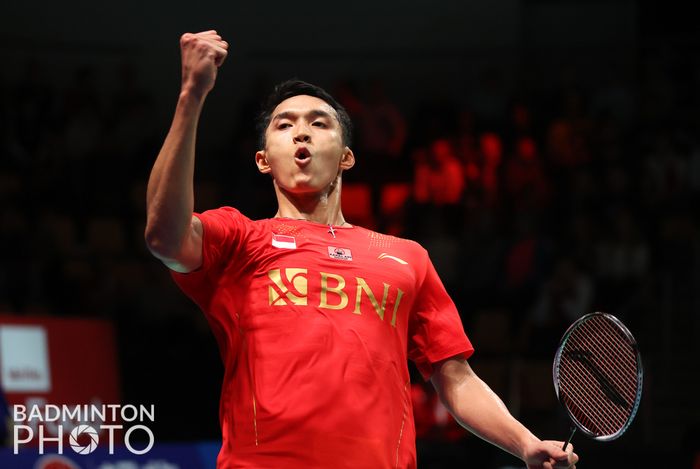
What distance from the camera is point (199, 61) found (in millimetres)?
3256

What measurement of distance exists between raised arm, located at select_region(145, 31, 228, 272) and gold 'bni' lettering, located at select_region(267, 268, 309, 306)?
1.34 feet

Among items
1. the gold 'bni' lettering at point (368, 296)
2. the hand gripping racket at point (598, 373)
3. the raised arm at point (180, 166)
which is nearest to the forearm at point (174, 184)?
the raised arm at point (180, 166)

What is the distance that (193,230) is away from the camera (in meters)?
3.38

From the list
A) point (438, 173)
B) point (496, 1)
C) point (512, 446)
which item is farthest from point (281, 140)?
point (496, 1)

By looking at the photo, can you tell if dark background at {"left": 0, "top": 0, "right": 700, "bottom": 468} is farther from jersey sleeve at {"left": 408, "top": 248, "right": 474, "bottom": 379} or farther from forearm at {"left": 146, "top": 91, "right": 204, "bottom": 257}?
forearm at {"left": 146, "top": 91, "right": 204, "bottom": 257}

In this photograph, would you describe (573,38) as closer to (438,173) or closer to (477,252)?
(438,173)

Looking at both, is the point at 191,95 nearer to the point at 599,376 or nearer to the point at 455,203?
the point at 599,376

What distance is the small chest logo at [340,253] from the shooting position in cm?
375

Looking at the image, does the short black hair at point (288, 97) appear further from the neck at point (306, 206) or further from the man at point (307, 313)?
the neck at point (306, 206)

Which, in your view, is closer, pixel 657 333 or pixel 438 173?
pixel 657 333

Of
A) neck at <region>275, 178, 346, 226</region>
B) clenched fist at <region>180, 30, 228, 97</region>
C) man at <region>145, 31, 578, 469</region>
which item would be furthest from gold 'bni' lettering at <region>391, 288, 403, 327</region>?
clenched fist at <region>180, 30, 228, 97</region>

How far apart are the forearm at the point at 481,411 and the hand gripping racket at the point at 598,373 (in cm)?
19

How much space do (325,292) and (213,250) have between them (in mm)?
388

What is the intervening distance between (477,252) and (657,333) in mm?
2044
